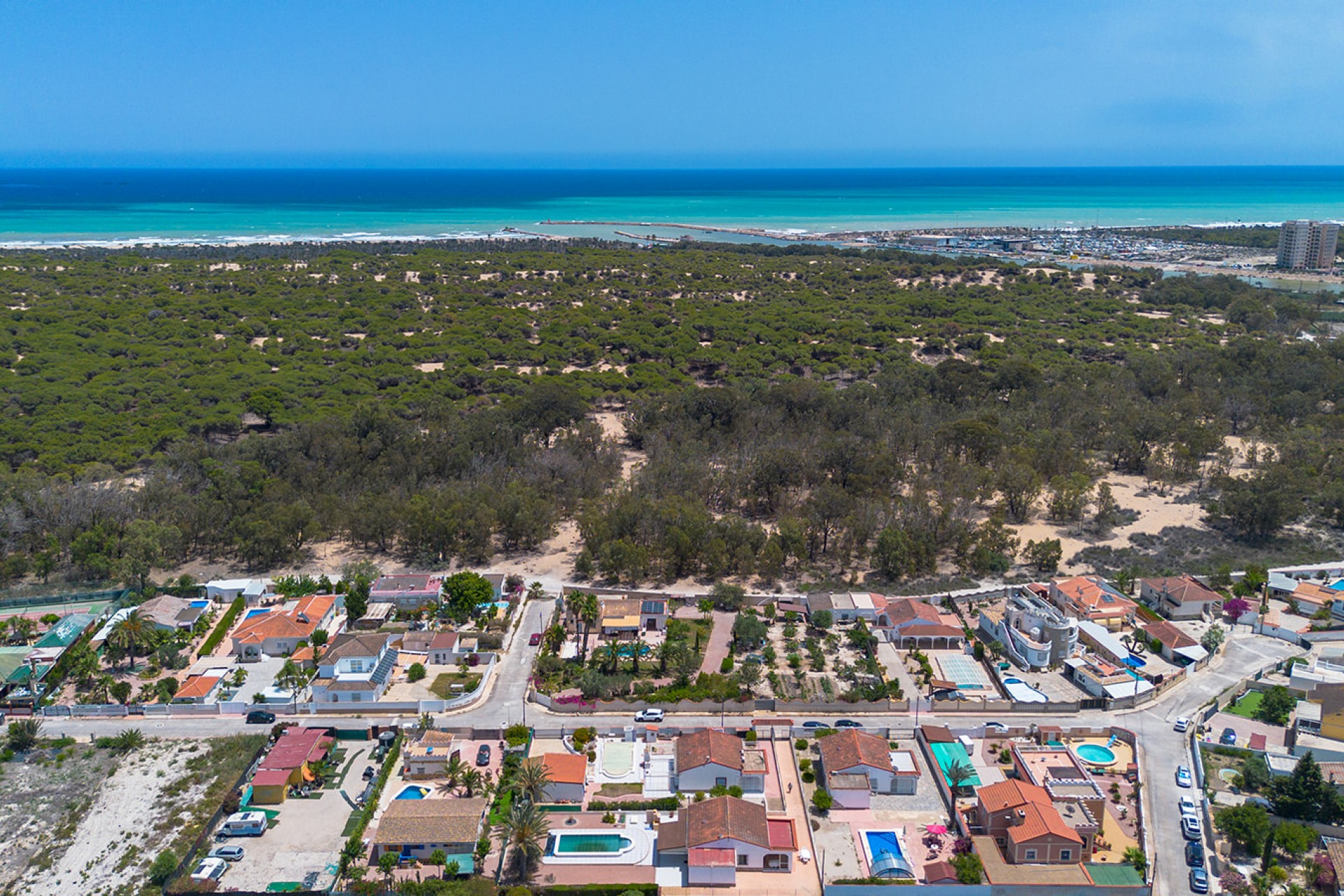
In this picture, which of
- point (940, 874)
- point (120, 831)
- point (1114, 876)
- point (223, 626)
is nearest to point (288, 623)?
point (223, 626)

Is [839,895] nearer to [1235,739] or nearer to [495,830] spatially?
[495,830]

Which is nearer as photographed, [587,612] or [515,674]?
[515,674]

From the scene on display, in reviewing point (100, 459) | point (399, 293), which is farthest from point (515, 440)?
point (399, 293)

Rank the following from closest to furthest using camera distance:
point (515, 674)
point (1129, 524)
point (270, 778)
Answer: point (270, 778) → point (515, 674) → point (1129, 524)

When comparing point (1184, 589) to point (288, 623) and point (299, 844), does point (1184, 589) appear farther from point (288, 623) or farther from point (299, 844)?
point (288, 623)

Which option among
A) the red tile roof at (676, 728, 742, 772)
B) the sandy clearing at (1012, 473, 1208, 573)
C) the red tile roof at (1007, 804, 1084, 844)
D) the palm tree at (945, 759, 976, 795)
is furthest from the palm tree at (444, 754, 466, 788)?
the sandy clearing at (1012, 473, 1208, 573)

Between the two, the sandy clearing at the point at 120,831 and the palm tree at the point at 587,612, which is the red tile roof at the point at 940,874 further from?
the sandy clearing at the point at 120,831

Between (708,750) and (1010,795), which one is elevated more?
(708,750)
